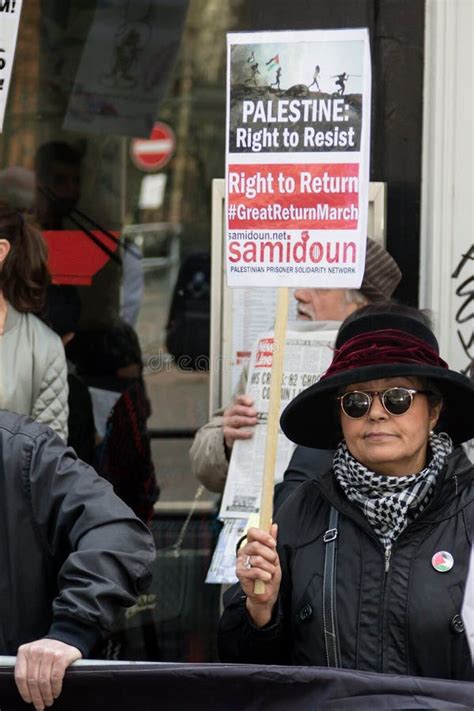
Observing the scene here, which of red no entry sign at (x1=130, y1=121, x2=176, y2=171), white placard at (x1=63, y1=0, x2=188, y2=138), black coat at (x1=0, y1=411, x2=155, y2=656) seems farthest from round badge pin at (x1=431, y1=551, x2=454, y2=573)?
red no entry sign at (x1=130, y1=121, x2=176, y2=171)

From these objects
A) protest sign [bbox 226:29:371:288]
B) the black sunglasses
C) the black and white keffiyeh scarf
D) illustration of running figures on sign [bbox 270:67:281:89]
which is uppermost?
illustration of running figures on sign [bbox 270:67:281:89]

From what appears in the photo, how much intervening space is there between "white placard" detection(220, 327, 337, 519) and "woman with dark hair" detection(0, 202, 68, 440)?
0.68 m

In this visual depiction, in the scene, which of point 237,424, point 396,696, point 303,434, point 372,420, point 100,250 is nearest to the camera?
point 396,696

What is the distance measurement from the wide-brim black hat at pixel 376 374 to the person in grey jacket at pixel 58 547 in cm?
49

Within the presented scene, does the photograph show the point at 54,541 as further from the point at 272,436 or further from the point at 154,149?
the point at 154,149

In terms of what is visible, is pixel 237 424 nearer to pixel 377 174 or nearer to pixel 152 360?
pixel 377 174

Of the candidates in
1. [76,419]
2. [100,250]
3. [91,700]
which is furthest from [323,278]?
[100,250]

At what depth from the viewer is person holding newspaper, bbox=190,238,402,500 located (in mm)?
4207

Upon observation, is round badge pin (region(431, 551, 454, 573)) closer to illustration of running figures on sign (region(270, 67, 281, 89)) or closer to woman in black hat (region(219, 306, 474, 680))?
woman in black hat (region(219, 306, 474, 680))

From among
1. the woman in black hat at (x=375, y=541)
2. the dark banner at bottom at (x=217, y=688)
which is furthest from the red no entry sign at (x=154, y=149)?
the dark banner at bottom at (x=217, y=688)

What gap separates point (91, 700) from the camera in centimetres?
281

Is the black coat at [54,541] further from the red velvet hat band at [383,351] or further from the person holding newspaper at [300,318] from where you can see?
the person holding newspaper at [300,318]

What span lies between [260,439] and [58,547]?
4.18 ft

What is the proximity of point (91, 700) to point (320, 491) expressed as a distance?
0.67 m
